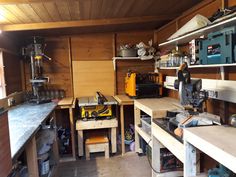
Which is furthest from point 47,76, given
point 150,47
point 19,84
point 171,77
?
point 171,77

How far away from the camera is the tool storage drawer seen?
3.21 feet

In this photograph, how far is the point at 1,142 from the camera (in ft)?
3.22

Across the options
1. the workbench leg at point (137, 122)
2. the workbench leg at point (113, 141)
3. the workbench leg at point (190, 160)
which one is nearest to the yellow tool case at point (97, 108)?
the workbench leg at point (113, 141)

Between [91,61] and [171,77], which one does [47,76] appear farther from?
[171,77]

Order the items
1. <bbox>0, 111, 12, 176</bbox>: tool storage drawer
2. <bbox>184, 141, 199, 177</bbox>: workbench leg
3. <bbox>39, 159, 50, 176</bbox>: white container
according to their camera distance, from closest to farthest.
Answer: <bbox>0, 111, 12, 176</bbox>: tool storage drawer → <bbox>184, 141, 199, 177</bbox>: workbench leg → <bbox>39, 159, 50, 176</bbox>: white container

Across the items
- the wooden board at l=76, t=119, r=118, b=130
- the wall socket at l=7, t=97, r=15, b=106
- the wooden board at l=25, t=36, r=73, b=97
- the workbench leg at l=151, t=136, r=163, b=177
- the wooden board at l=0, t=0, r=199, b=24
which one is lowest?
the workbench leg at l=151, t=136, r=163, b=177

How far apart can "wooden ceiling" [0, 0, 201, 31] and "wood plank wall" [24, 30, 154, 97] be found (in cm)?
71

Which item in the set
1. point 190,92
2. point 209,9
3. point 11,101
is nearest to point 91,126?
point 11,101

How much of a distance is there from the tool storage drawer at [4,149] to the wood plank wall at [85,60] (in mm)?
2722

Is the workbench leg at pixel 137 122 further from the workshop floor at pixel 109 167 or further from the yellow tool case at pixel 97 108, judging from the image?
the yellow tool case at pixel 97 108

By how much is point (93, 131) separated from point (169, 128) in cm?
206

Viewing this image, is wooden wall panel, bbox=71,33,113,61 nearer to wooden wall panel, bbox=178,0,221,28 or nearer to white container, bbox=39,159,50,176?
wooden wall panel, bbox=178,0,221,28

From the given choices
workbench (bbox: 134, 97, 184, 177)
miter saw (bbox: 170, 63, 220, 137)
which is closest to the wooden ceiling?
miter saw (bbox: 170, 63, 220, 137)

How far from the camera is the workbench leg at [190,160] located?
57.4 inches
